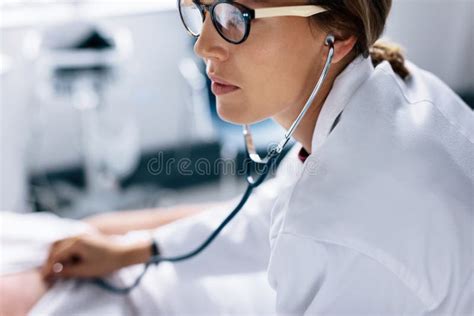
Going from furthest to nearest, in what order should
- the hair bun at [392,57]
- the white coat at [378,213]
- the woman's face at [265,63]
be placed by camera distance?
the hair bun at [392,57] < the woman's face at [265,63] < the white coat at [378,213]

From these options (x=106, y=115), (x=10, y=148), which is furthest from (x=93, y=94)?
(x=10, y=148)

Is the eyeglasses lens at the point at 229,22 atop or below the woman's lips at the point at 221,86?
atop

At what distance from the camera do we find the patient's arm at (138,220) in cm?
141

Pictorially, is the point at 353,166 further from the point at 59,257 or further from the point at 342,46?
the point at 59,257

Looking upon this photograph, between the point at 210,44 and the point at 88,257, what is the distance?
1.66ft

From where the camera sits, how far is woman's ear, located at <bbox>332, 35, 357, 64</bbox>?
100 cm

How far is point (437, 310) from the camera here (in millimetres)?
909

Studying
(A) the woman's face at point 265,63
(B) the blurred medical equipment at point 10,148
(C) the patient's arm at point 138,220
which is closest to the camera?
(A) the woman's face at point 265,63

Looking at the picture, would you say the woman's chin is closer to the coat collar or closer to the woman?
the woman

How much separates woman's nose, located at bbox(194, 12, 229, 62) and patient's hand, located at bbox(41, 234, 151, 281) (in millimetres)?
474

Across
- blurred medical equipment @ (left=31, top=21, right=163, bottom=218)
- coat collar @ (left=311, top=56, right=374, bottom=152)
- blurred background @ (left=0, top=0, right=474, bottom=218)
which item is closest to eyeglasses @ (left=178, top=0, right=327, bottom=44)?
coat collar @ (left=311, top=56, right=374, bottom=152)

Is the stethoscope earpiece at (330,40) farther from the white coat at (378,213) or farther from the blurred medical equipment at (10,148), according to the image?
the blurred medical equipment at (10,148)

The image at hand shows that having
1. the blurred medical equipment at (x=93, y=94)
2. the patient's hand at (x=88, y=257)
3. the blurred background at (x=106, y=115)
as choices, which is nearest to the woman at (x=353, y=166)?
the patient's hand at (x=88, y=257)

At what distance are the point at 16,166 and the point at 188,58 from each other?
119 cm
